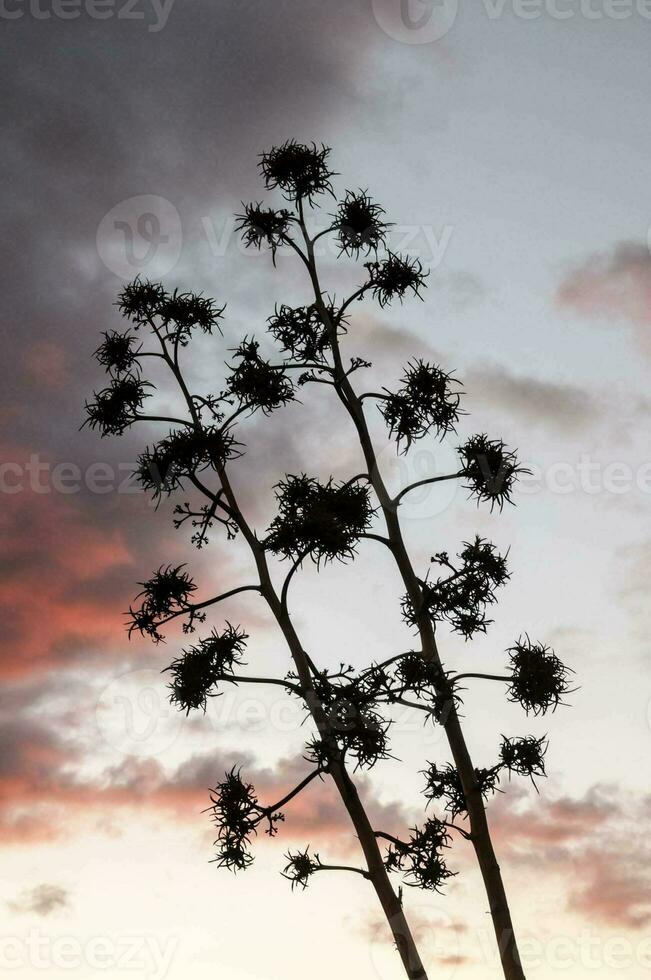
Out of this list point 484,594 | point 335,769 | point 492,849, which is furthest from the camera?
point 484,594

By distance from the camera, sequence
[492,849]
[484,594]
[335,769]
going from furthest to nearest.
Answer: [484,594] → [492,849] → [335,769]

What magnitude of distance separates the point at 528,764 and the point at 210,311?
7871mm

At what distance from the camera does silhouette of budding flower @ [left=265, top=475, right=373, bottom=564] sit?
14.8 metres

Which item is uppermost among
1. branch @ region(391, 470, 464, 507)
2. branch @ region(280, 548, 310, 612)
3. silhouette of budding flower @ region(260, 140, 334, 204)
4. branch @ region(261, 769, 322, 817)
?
silhouette of budding flower @ region(260, 140, 334, 204)

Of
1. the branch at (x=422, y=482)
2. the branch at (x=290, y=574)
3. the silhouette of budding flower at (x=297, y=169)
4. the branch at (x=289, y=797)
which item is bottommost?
the branch at (x=289, y=797)

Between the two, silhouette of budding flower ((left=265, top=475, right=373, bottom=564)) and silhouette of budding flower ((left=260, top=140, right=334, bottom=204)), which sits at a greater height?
silhouette of budding flower ((left=260, top=140, right=334, bottom=204))

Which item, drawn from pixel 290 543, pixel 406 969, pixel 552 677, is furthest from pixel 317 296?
pixel 406 969

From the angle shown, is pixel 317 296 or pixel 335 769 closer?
pixel 335 769

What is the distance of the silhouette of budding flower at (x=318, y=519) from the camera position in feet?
48.5

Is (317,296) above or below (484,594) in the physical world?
above

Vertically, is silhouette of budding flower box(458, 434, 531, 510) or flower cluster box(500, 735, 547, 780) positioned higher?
silhouette of budding flower box(458, 434, 531, 510)

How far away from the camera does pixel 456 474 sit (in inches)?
650

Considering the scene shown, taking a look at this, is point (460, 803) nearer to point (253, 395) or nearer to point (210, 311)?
point (253, 395)

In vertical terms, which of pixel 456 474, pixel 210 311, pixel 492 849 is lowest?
pixel 492 849
